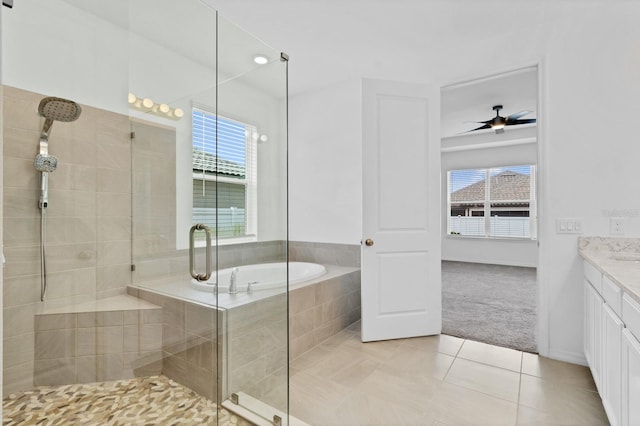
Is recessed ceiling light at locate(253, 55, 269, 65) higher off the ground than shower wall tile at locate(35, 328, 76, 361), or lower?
higher

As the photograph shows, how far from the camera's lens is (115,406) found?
1704mm

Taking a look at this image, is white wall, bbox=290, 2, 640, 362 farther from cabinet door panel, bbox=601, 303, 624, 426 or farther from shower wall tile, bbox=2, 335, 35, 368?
shower wall tile, bbox=2, 335, 35, 368

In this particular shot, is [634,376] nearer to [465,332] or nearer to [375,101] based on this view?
[465,332]

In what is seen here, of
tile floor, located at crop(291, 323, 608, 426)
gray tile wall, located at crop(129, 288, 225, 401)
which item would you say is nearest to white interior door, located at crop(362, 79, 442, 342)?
tile floor, located at crop(291, 323, 608, 426)

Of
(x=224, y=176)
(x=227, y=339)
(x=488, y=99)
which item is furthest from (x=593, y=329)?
(x=488, y=99)

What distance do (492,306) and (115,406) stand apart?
12.1 ft

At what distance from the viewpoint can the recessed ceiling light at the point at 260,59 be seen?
6.10 feet

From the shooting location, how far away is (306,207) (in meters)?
4.01

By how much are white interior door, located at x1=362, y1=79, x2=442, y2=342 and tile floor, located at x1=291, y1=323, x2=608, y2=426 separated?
277 mm

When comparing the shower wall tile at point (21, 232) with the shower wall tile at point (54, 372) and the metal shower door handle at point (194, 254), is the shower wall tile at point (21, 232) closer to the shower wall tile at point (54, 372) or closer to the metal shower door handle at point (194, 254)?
the shower wall tile at point (54, 372)

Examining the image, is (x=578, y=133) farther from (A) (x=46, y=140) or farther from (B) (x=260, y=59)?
(A) (x=46, y=140)

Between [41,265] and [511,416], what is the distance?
2745 mm

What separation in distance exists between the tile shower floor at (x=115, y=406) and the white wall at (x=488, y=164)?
255 inches

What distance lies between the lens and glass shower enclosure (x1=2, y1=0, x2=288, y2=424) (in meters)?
1.71
